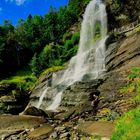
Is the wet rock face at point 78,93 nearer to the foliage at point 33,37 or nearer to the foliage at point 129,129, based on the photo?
the foliage at point 129,129

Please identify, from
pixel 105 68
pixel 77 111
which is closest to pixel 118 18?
pixel 105 68

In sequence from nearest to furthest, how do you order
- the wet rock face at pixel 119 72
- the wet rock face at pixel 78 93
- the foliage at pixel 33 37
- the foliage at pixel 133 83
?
the wet rock face at pixel 119 72 < the foliage at pixel 133 83 < the wet rock face at pixel 78 93 < the foliage at pixel 33 37

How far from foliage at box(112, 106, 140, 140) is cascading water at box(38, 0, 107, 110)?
21.8 m

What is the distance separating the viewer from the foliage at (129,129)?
45.9ft

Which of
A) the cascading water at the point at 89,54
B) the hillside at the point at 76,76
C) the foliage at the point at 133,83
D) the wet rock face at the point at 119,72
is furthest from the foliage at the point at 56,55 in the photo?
the foliage at the point at 133,83

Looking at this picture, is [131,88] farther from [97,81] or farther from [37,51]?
[37,51]

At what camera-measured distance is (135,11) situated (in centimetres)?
6712

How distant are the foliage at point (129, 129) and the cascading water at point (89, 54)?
21797mm

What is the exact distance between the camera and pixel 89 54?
2073 inches

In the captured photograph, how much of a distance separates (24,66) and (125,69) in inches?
2615

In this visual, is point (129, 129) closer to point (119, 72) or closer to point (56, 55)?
point (119, 72)

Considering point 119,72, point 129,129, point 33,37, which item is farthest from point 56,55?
point 129,129

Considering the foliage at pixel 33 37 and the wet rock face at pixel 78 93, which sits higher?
the foliage at pixel 33 37

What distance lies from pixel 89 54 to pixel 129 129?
1511 inches
